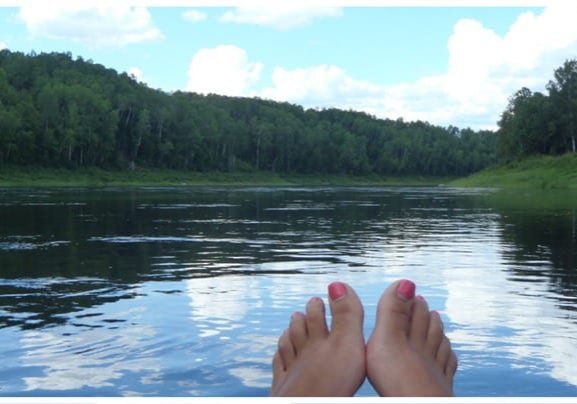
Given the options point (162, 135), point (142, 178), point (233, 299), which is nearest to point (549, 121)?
point (142, 178)

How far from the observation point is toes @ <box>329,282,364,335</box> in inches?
192

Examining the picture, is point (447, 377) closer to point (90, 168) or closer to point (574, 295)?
point (574, 295)

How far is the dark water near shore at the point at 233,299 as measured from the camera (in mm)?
6301

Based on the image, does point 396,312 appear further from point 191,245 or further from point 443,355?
point 191,245

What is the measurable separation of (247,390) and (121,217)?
22.1 meters

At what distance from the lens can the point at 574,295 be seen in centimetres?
1048

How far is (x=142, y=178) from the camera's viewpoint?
3875 inches

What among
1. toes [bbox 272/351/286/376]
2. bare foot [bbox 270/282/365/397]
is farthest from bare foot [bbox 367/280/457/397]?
toes [bbox 272/351/286/376]

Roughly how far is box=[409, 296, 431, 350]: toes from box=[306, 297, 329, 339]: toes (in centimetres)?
55

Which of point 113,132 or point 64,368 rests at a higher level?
point 113,132

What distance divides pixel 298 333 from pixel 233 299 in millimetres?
4828

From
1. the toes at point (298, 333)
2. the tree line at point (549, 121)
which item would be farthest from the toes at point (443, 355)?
the tree line at point (549, 121)

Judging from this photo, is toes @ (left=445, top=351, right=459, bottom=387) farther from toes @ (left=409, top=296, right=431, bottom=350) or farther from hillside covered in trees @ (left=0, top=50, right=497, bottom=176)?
hillside covered in trees @ (left=0, top=50, right=497, bottom=176)

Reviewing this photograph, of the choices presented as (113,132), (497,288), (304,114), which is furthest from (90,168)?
(304,114)
